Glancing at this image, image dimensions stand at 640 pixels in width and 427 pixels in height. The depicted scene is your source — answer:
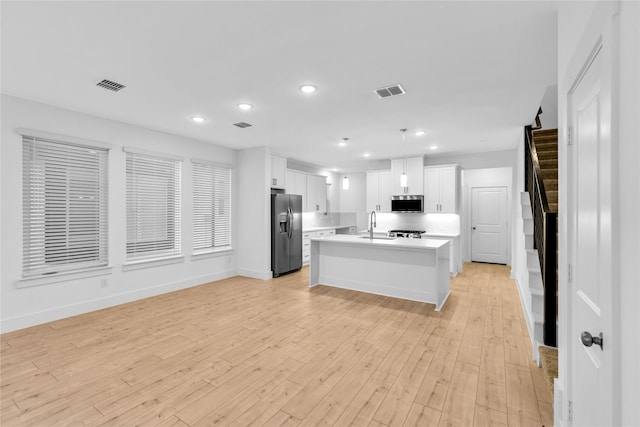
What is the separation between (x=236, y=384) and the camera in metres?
2.38

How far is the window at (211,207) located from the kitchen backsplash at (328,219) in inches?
99.7

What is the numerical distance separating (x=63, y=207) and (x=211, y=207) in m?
2.33

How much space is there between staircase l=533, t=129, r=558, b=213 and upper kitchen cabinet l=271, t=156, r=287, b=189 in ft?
15.1

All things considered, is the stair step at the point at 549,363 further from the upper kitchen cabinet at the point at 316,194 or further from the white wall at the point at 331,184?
the white wall at the point at 331,184

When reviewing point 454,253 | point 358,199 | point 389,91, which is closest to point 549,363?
point 389,91

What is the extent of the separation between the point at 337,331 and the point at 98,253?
3.53m

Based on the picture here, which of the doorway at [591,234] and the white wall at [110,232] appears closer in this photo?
the doorway at [591,234]

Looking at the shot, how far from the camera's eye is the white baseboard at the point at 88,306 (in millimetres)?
3451

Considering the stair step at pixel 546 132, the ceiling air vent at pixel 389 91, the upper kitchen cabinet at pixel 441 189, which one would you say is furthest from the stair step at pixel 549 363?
the upper kitchen cabinet at pixel 441 189

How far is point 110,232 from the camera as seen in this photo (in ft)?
14.0

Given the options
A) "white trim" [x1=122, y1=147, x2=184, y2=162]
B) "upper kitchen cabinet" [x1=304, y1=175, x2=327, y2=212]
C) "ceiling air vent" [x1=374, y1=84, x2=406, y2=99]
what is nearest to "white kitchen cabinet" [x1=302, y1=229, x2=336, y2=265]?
"upper kitchen cabinet" [x1=304, y1=175, x2=327, y2=212]

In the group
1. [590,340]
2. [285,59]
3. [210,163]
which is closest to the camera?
[590,340]

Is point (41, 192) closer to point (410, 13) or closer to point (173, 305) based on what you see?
point (173, 305)

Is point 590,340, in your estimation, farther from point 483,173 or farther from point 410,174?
point 483,173
